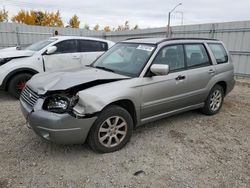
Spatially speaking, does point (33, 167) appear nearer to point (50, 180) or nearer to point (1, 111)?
point (50, 180)

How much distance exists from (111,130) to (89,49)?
14.2ft

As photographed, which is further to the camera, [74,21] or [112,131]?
[74,21]

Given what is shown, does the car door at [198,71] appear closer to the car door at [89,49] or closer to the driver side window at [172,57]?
the driver side window at [172,57]

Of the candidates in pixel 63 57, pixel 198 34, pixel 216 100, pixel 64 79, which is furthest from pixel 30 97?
pixel 198 34

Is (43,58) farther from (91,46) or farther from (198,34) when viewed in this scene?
(198,34)

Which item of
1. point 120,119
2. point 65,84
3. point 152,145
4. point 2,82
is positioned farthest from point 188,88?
point 2,82

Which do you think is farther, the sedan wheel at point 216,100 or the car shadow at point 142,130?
the sedan wheel at point 216,100

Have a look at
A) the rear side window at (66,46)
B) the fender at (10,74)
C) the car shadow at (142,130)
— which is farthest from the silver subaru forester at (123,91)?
the rear side window at (66,46)

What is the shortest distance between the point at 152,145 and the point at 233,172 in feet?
3.88

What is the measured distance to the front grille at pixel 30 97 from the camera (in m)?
3.00

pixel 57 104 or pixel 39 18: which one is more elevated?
pixel 39 18

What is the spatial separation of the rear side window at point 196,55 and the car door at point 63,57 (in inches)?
127

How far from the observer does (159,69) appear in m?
3.28

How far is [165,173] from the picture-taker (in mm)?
2779
